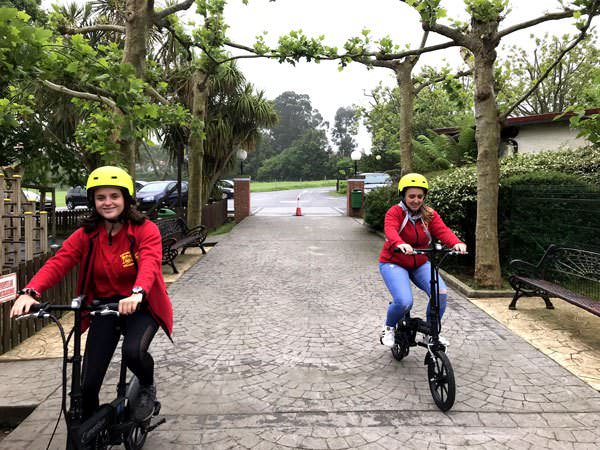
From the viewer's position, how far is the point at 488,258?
7.44 meters

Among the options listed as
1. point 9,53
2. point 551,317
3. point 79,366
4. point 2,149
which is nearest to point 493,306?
point 551,317

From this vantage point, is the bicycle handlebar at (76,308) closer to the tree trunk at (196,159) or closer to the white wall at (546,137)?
the tree trunk at (196,159)

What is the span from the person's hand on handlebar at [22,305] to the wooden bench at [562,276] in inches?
199

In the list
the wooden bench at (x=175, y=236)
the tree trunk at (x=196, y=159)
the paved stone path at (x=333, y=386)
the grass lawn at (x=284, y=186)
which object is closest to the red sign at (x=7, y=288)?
the paved stone path at (x=333, y=386)

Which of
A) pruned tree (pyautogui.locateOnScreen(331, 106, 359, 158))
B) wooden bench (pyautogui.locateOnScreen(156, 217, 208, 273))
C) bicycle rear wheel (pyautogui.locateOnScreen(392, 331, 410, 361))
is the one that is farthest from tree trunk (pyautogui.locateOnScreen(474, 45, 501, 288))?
pruned tree (pyautogui.locateOnScreen(331, 106, 359, 158))

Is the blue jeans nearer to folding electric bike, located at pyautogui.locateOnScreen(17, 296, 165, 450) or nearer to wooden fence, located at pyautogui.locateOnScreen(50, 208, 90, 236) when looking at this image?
folding electric bike, located at pyautogui.locateOnScreen(17, 296, 165, 450)

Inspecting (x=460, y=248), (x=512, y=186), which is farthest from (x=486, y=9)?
(x=460, y=248)

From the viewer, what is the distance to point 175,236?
440 inches

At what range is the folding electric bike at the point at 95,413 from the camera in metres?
2.35

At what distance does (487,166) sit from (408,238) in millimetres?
3825

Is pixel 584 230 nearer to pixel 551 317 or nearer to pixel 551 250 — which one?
pixel 551 250

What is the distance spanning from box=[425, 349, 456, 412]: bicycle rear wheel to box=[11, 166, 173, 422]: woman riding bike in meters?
2.04

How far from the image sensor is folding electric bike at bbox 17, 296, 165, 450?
7.72 ft

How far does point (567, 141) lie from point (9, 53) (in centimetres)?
1335
